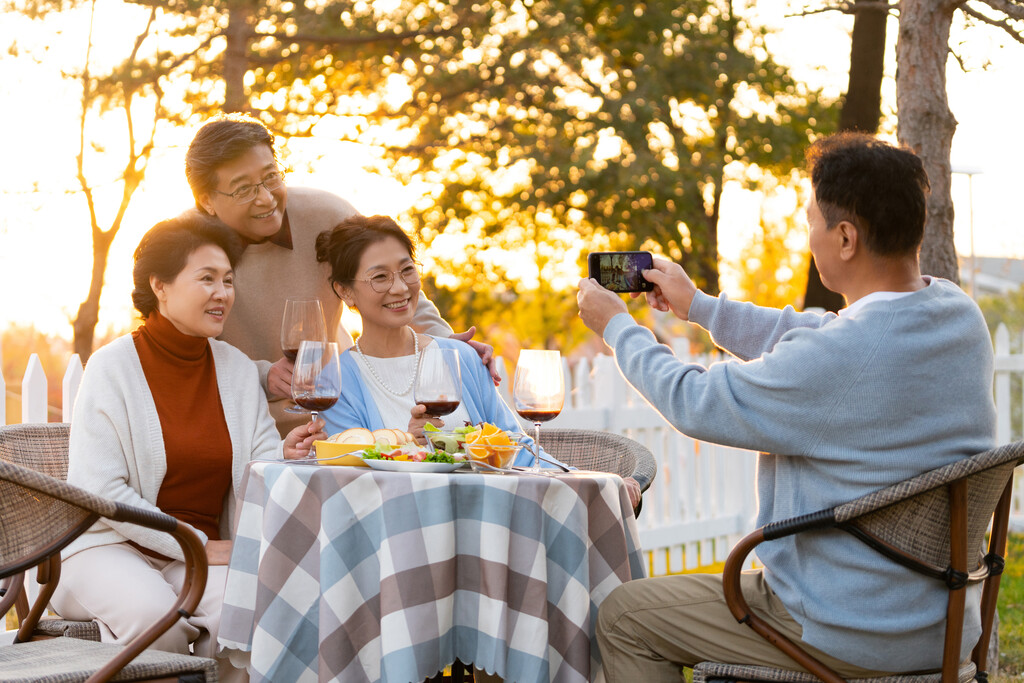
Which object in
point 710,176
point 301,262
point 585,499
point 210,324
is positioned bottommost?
point 585,499

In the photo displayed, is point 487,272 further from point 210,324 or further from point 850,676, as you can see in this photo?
point 850,676

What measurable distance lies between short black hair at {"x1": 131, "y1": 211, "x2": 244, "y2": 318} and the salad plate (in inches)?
46.4

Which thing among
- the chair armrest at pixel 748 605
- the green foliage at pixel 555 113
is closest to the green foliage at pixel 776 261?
the green foliage at pixel 555 113

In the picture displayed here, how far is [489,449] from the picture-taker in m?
2.66

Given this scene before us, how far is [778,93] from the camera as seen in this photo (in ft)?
50.2

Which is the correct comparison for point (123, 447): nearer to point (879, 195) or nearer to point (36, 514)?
point (36, 514)

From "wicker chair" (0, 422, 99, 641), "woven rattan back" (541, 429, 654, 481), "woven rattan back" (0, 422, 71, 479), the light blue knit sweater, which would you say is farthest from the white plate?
"woven rattan back" (0, 422, 71, 479)

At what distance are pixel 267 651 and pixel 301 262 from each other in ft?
5.99

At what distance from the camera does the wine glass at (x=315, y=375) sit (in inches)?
107

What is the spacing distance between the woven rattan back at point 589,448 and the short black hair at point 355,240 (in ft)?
2.75

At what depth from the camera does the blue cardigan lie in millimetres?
3297

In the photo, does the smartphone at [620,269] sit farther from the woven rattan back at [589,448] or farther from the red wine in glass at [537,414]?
the woven rattan back at [589,448]

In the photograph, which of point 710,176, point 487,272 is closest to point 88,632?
point 710,176

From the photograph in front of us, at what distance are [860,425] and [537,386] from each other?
823 mm
